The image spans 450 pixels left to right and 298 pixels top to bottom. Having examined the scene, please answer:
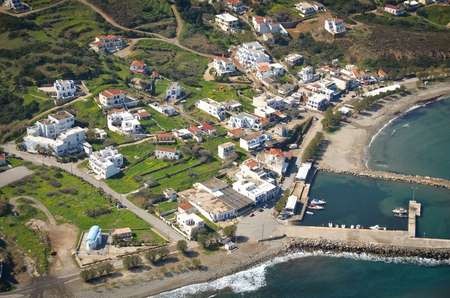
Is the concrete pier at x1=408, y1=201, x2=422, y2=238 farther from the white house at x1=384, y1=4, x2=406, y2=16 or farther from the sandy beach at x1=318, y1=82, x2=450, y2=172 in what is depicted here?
the white house at x1=384, y1=4, x2=406, y2=16

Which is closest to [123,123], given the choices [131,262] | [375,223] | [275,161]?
[275,161]

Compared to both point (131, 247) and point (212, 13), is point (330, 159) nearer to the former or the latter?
point (131, 247)

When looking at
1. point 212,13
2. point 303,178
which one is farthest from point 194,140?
point 212,13

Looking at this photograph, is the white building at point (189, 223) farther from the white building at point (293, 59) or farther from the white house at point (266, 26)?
the white house at point (266, 26)

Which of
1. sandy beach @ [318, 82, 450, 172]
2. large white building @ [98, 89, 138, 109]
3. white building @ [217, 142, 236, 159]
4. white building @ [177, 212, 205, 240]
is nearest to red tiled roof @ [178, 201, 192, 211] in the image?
white building @ [177, 212, 205, 240]

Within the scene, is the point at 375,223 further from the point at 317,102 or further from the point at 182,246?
the point at 317,102

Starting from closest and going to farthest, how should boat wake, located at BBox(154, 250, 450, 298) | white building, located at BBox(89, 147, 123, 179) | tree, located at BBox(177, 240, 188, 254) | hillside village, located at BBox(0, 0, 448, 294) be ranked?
boat wake, located at BBox(154, 250, 450, 298) < tree, located at BBox(177, 240, 188, 254) < hillside village, located at BBox(0, 0, 448, 294) < white building, located at BBox(89, 147, 123, 179)

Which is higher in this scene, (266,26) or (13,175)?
(266,26)
